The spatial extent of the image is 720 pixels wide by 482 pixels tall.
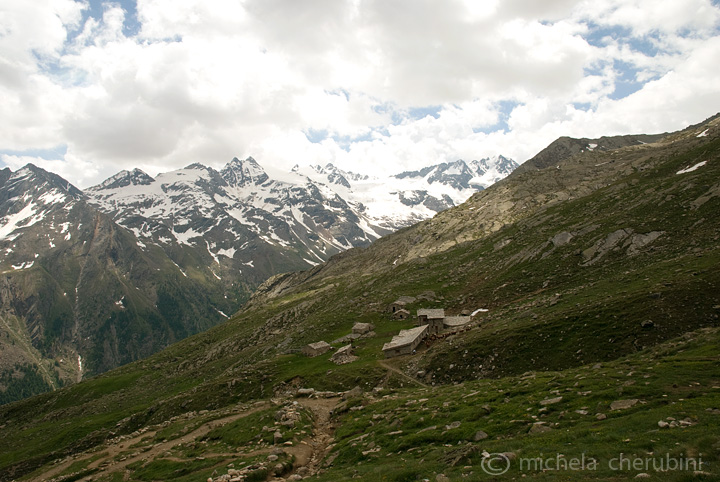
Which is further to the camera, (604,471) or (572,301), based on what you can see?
(572,301)

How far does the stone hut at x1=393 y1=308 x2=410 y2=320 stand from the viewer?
84.7 m

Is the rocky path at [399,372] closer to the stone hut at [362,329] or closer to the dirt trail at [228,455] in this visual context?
the dirt trail at [228,455]

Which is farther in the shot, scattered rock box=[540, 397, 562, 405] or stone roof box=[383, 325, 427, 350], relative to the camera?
stone roof box=[383, 325, 427, 350]

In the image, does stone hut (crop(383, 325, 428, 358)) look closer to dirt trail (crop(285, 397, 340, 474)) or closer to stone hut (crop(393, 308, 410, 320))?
dirt trail (crop(285, 397, 340, 474))

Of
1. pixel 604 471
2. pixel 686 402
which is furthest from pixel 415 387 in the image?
pixel 604 471

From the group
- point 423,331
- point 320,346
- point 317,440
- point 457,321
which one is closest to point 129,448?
point 317,440

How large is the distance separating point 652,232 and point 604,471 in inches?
2634

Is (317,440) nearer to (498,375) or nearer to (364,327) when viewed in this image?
(498,375)

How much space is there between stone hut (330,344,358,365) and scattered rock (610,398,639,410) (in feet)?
→ 151

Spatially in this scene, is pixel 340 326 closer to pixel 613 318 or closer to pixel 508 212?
pixel 613 318

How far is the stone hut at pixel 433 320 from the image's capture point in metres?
68.2

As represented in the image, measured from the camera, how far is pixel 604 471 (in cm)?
1463

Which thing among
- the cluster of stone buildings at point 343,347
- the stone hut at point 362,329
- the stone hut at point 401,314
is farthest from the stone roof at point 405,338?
the stone hut at point 401,314

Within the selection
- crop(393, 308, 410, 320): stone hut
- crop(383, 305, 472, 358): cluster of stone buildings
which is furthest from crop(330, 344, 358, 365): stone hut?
crop(393, 308, 410, 320): stone hut
